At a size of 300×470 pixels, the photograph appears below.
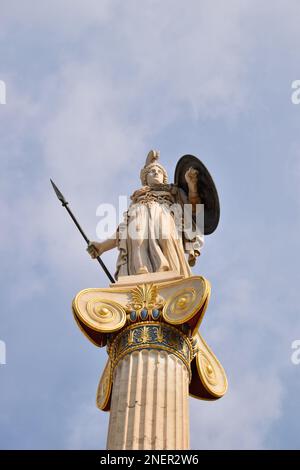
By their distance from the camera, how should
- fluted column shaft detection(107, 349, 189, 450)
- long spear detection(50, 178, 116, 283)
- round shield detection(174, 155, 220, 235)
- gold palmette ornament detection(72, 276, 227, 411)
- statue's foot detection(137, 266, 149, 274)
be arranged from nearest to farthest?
fluted column shaft detection(107, 349, 189, 450)
gold palmette ornament detection(72, 276, 227, 411)
statue's foot detection(137, 266, 149, 274)
long spear detection(50, 178, 116, 283)
round shield detection(174, 155, 220, 235)

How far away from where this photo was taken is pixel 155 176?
22281mm

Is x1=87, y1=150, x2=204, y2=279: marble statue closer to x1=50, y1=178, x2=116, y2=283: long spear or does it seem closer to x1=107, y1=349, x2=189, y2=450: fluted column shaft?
x1=50, y1=178, x2=116, y2=283: long spear

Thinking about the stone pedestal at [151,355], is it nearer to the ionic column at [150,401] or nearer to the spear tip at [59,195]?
the ionic column at [150,401]

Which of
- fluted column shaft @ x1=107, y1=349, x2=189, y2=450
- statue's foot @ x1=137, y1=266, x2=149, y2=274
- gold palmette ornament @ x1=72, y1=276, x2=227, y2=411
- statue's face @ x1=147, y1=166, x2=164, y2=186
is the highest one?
statue's face @ x1=147, y1=166, x2=164, y2=186

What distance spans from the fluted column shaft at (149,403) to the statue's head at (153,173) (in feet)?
21.6

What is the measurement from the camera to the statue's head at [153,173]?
22203 mm

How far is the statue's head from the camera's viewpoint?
22.2 metres

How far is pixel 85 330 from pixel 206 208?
5.66m

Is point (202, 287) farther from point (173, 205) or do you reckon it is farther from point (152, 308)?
point (173, 205)

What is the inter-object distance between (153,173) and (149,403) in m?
8.10

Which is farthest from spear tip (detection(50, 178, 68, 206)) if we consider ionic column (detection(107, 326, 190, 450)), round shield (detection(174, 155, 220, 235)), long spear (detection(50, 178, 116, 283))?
ionic column (detection(107, 326, 190, 450))

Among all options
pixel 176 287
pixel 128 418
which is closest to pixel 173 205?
pixel 176 287

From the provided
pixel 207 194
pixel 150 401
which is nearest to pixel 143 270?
pixel 207 194

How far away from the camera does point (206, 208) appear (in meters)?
21.8
